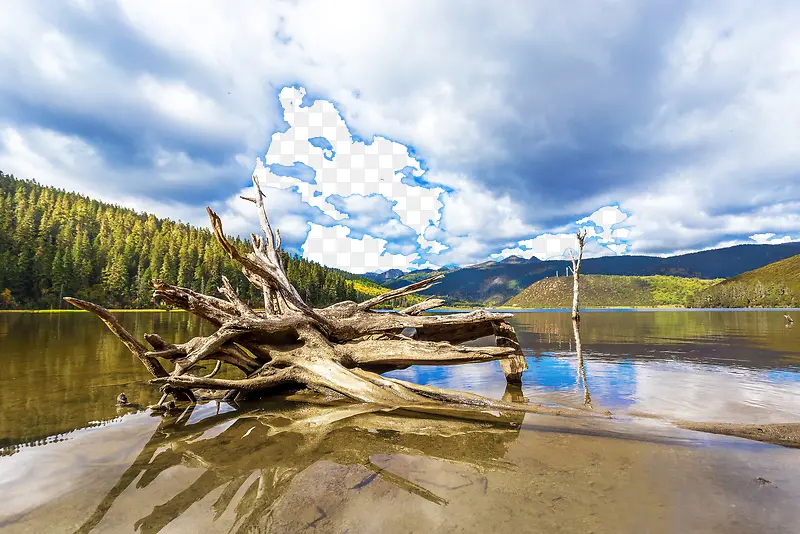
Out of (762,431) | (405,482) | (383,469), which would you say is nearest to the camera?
(405,482)

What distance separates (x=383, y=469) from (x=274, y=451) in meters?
1.84

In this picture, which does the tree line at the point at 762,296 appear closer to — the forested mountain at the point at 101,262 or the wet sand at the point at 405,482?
the forested mountain at the point at 101,262

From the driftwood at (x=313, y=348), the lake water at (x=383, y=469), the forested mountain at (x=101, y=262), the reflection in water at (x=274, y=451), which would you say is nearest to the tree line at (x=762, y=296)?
the forested mountain at (x=101, y=262)

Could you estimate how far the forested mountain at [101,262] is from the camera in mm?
91188

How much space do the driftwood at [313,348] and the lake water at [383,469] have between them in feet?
2.59

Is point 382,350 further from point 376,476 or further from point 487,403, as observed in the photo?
point 376,476

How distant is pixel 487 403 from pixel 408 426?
1.93 metres

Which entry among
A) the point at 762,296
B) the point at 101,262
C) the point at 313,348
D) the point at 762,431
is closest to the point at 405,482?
the point at 313,348

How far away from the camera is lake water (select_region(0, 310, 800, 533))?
11.7ft

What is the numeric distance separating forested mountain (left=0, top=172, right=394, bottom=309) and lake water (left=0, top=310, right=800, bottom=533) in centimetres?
7867

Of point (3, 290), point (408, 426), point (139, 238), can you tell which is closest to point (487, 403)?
point (408, 426)

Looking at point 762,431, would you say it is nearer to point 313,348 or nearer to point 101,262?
point 313,348

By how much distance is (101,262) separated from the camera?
111000mm

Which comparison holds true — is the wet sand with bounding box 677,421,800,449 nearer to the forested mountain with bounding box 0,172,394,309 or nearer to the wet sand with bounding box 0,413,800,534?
the wet sand with bounding box 0,413,800,534
